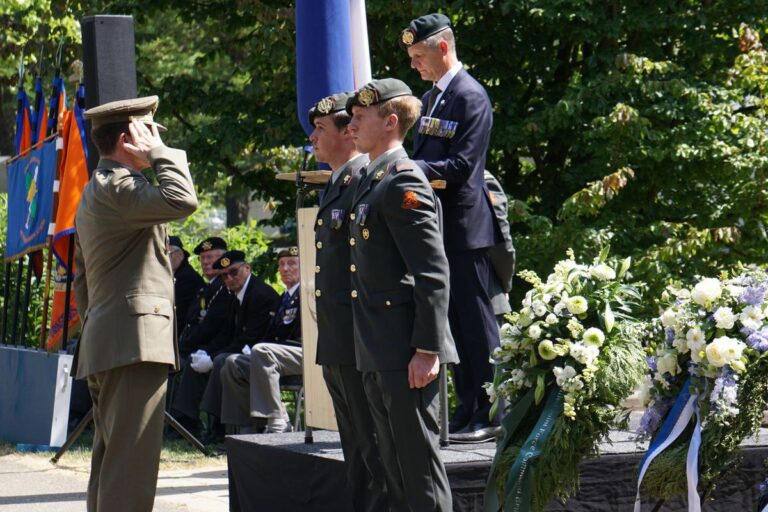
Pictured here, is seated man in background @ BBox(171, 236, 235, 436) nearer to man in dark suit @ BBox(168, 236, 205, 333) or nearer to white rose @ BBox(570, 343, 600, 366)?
man in dark suit @ BBox(168, 236, 205, 333)

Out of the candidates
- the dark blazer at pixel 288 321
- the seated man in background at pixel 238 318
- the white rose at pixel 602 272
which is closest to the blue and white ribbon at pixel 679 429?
the white rose at pixel 602 272

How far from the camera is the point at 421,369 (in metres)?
4.85

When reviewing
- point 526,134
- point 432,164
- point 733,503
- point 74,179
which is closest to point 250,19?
point 526,134

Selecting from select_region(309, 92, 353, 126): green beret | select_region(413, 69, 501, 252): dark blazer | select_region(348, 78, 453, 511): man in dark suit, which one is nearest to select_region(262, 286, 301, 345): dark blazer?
select_region(413, 69, 501, 252): dark blazer

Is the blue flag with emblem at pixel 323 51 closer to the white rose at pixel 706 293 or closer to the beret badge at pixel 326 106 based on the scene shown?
the beret badge at pixel 326 106

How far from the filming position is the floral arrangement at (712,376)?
176 inches

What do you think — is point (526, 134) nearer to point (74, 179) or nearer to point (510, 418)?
point (74, 179)

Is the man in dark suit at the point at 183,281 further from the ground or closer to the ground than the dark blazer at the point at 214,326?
further from the ground

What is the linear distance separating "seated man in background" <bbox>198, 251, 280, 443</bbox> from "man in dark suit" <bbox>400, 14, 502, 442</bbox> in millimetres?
4424

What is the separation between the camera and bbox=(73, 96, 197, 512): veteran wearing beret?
5.28 m

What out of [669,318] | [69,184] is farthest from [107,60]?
[669,318]

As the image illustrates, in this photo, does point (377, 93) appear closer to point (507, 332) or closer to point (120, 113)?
point (507, 332)

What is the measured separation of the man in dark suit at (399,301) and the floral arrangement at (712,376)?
0.84 m

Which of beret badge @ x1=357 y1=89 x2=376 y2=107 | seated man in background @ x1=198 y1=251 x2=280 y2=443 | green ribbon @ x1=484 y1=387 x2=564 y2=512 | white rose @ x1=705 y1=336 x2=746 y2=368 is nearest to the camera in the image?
white rose @ x1=705 y1=336 x2=746 y2=368
